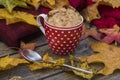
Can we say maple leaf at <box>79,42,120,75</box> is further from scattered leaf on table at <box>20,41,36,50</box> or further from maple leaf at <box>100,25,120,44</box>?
scattered leaf on table at <box>20,41,36,50</box>

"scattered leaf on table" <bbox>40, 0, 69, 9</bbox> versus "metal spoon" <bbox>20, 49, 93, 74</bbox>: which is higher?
"scattered leaf on table" <bbox>40, 0, 69, 9</bbox>

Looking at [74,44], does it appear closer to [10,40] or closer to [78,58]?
[78,58]

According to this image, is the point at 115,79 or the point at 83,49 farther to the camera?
the point at 83,49

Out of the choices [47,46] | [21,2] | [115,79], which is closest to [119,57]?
[115,79]

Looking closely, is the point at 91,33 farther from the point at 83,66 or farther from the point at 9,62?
the point at 9,62

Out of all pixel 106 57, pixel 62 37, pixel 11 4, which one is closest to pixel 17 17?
pixel 11 4

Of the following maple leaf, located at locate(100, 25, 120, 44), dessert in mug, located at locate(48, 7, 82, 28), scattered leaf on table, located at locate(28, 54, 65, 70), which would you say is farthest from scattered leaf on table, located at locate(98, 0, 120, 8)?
scattered leaf on table, located at locate(28, 54, 65, 70)
